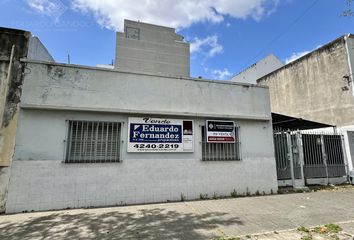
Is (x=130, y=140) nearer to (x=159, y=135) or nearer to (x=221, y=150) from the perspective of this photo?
(x=159, y=135)

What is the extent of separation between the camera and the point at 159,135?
7.51m

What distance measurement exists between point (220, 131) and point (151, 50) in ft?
33.4

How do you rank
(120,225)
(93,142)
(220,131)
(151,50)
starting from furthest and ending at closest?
(151,50)
(220,131)
(93,142)
(120,225)

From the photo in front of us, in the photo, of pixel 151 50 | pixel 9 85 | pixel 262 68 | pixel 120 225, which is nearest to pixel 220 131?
pixel 120 225

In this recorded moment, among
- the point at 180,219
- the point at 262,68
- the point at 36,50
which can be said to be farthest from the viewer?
the point at 262,68

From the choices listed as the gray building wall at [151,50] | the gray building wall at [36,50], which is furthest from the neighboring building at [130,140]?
the gray building wall at [151,50]

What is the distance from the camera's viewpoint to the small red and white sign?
8023 mm

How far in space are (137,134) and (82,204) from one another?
8.18ft

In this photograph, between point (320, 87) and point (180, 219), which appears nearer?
point (180, 219)

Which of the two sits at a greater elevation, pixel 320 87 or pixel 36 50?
pixel 320 87

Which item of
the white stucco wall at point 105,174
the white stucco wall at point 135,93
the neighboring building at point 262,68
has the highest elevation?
the neighboring building at point 262,68

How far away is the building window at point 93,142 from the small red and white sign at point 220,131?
9.91ft

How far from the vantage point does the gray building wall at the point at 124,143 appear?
642cm

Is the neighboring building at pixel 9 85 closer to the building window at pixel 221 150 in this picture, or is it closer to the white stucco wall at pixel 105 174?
the white stucco wall at pixel 105 174
